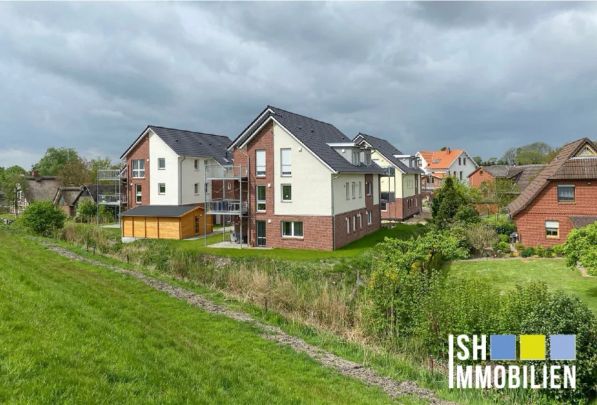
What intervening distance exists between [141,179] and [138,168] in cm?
110

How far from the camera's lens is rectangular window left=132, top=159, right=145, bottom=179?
1654 inches

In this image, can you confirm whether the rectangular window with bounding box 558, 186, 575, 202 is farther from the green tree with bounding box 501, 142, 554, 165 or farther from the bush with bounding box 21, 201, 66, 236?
the green tree with bounding box 501, 142, 554, 165

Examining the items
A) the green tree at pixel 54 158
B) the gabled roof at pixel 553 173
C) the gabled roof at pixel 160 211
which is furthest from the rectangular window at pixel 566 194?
the green tree at pixel 54 158

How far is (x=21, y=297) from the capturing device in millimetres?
8320

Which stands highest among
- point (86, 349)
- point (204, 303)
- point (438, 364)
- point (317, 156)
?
point (317, 156)

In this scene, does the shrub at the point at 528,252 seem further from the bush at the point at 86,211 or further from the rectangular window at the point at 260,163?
the bush at the point at 86,211

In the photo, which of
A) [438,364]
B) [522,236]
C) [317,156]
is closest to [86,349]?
[438,364]

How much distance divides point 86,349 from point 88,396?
1538 mm

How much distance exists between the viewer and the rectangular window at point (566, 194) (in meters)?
26.9

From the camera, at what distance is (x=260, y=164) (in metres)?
30.5

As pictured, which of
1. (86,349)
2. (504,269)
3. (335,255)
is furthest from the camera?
(335,255)

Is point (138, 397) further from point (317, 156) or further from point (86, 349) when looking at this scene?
point (317, 156)

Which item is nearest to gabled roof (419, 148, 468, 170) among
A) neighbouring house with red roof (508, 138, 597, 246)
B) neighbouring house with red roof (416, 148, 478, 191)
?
neighbouring house with red roof (416, 148, 478, 191)

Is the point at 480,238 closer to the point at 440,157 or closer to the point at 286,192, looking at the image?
the point at 286,192
